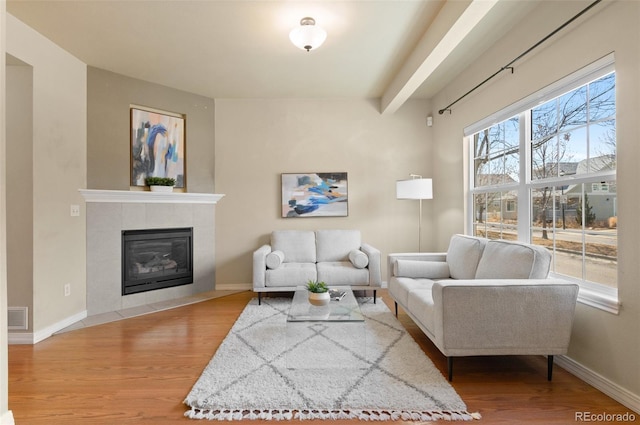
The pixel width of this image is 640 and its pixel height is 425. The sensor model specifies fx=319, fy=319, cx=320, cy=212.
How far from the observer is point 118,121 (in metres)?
3.73

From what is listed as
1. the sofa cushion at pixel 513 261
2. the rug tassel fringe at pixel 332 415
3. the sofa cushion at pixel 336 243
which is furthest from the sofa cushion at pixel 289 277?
the rug tassel fringe at pixel 332 415

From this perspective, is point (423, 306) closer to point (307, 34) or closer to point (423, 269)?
point (423, 269)

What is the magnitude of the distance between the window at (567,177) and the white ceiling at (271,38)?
831mm

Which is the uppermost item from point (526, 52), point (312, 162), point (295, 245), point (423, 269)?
point (526, 52)

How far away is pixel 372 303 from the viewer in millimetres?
3803

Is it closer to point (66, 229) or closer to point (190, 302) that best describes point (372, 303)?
point (190, 302)

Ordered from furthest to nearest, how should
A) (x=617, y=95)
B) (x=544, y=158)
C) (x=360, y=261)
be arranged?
(x=360, y=261) < (x=544, y=158) < (x=617, y=95)

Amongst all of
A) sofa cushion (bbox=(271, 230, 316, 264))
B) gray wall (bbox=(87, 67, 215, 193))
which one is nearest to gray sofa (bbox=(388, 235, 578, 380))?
sofa cushion (bbox=(271, 230, 316, 264))

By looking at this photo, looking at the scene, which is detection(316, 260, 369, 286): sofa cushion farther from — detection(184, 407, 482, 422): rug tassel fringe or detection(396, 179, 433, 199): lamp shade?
detection(184, 407, 482, 422): rug tassel fringe

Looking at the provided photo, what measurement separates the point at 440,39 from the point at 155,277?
158 inches

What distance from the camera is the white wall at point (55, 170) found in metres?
2.86

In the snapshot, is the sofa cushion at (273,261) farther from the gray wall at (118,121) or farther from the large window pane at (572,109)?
the large window pane at (572,109)

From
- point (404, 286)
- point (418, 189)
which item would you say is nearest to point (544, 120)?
point (418, 189)

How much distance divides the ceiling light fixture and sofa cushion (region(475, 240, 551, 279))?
226 centimetres
